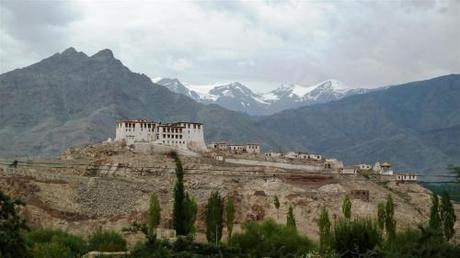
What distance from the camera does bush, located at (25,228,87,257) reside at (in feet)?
118

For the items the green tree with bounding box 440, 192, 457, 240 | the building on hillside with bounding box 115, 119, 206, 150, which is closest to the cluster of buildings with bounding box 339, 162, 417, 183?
the building on hillside with bounding box 115, 119, 206, 150

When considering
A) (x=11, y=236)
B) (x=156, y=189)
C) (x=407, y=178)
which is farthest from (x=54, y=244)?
(x=407, y=178)

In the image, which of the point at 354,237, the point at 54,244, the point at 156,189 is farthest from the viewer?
the point at 156,189

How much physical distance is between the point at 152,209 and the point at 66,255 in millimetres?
28885

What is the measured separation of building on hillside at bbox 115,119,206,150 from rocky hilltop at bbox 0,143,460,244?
105 inches

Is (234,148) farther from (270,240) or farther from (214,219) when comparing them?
(270,240)

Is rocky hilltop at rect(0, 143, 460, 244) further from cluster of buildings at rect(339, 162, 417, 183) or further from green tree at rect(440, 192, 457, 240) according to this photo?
cluster of buildings at rect(339, 162, 417, 183)

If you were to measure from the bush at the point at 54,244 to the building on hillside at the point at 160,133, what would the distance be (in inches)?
2086

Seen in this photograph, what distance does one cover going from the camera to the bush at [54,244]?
35.9 m

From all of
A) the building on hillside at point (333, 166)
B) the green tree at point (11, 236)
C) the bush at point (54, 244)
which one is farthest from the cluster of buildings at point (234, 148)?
the green tree at point (11, 236)

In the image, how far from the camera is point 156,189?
86562 millimetres

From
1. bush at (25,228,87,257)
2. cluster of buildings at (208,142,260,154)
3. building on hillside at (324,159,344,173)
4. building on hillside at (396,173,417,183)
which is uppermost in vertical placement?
cluster of buildings at (208,142,260,154)

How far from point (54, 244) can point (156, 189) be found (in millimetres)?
48079

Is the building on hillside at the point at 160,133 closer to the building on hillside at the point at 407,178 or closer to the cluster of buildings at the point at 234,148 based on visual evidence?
the cluster of buildings at the point at 234,148
